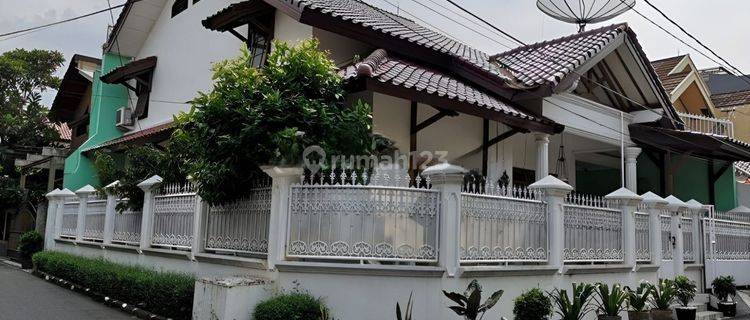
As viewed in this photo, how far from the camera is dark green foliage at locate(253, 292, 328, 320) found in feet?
22.5

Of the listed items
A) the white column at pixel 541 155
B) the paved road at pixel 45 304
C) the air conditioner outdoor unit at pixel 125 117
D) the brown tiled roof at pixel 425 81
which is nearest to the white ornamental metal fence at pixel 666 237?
the white column at pixel 541 155

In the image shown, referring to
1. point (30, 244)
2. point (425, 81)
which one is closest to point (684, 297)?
point (425, 81)

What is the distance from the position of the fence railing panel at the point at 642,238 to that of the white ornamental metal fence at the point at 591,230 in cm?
53

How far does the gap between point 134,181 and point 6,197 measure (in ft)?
32.0

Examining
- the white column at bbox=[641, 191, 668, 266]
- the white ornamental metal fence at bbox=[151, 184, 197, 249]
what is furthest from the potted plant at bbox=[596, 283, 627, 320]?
the white ornamental metal fence at bbox=[151, 184, 197, 249]

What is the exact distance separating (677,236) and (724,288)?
1.29 meters

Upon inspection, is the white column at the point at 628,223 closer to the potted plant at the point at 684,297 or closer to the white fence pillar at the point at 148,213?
the potted plant at the point at 684,297

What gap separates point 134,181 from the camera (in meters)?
11.4

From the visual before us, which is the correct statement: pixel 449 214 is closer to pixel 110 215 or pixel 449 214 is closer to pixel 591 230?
pixel 591 230

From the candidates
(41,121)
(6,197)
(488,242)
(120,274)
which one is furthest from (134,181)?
(41,121)

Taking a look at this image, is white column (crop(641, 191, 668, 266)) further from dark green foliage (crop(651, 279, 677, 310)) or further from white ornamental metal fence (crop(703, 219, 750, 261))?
white ornamental metal fence (crop(703, 219, 750, 261))

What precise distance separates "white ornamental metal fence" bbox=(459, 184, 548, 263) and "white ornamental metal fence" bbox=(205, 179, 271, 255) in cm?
254

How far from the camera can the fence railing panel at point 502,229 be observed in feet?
24.9

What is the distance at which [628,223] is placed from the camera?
9773 mm
